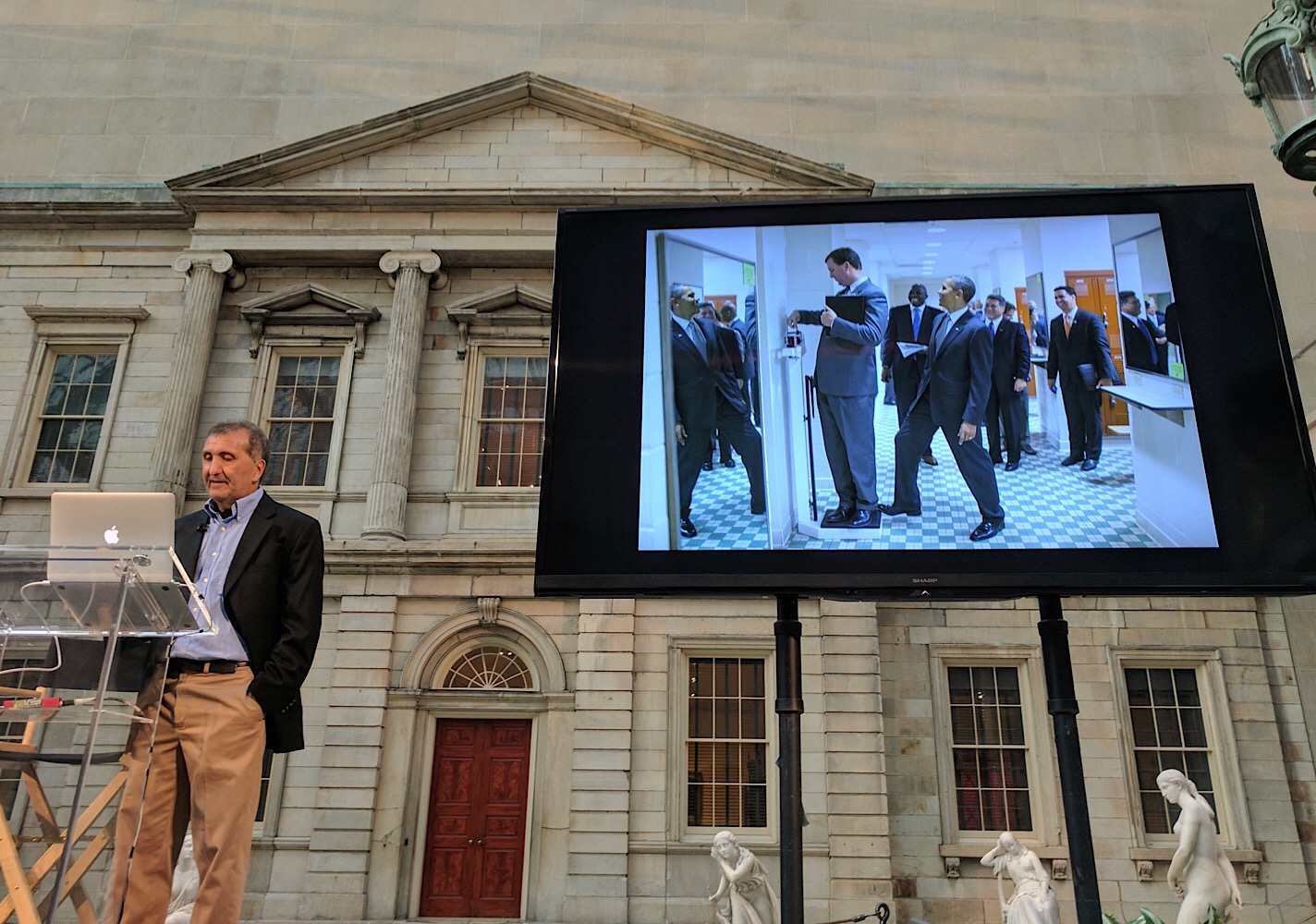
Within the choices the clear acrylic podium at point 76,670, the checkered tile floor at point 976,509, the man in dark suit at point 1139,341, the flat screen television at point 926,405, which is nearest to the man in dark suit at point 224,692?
the clear acrylic podium at point 76,670

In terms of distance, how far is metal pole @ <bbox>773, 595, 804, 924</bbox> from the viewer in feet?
21.5

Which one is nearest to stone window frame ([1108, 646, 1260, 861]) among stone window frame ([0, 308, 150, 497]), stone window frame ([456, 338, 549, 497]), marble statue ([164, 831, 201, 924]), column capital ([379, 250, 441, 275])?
stone window frame ([456, 338, 549, 497])

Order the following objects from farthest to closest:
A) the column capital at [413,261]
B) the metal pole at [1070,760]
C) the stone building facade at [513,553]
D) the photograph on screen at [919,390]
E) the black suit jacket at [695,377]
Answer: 1. the column capital at [413,261]
2. the stone building facade at [513,553]
3. the black suit jacket at [695,377]
4. the photograph on screen at [919,390]
5. the metal pole at [1070,760]

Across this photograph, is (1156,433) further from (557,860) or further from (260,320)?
(260,320)

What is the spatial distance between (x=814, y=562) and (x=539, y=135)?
10367 millimetres

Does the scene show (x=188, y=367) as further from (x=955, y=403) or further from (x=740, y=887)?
(x=955, y=403)

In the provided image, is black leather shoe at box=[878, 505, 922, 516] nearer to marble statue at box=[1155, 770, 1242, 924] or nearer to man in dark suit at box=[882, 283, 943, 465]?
man in dark suit at box=[882, 283, 943, 465]

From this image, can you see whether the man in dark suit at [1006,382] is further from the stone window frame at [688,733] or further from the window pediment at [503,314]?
the window pediment at [503,314]

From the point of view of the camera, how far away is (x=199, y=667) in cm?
401

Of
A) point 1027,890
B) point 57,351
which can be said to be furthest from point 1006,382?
point 57,351

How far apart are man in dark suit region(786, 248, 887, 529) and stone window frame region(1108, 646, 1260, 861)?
784cm

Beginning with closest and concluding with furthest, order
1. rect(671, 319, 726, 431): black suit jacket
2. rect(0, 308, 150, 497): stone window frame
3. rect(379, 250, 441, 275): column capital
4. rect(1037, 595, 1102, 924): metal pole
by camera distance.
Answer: rect(1037, 595, 1102, 924): metal pole
rect(671, 319, 726, 431): black suit jacket
rect(0, 308, 150, 497): stone window frame
rect(379, 250, 441, 275): column capital

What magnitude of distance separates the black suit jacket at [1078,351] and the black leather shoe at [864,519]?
65.7 inches

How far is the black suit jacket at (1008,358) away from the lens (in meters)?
7.23
